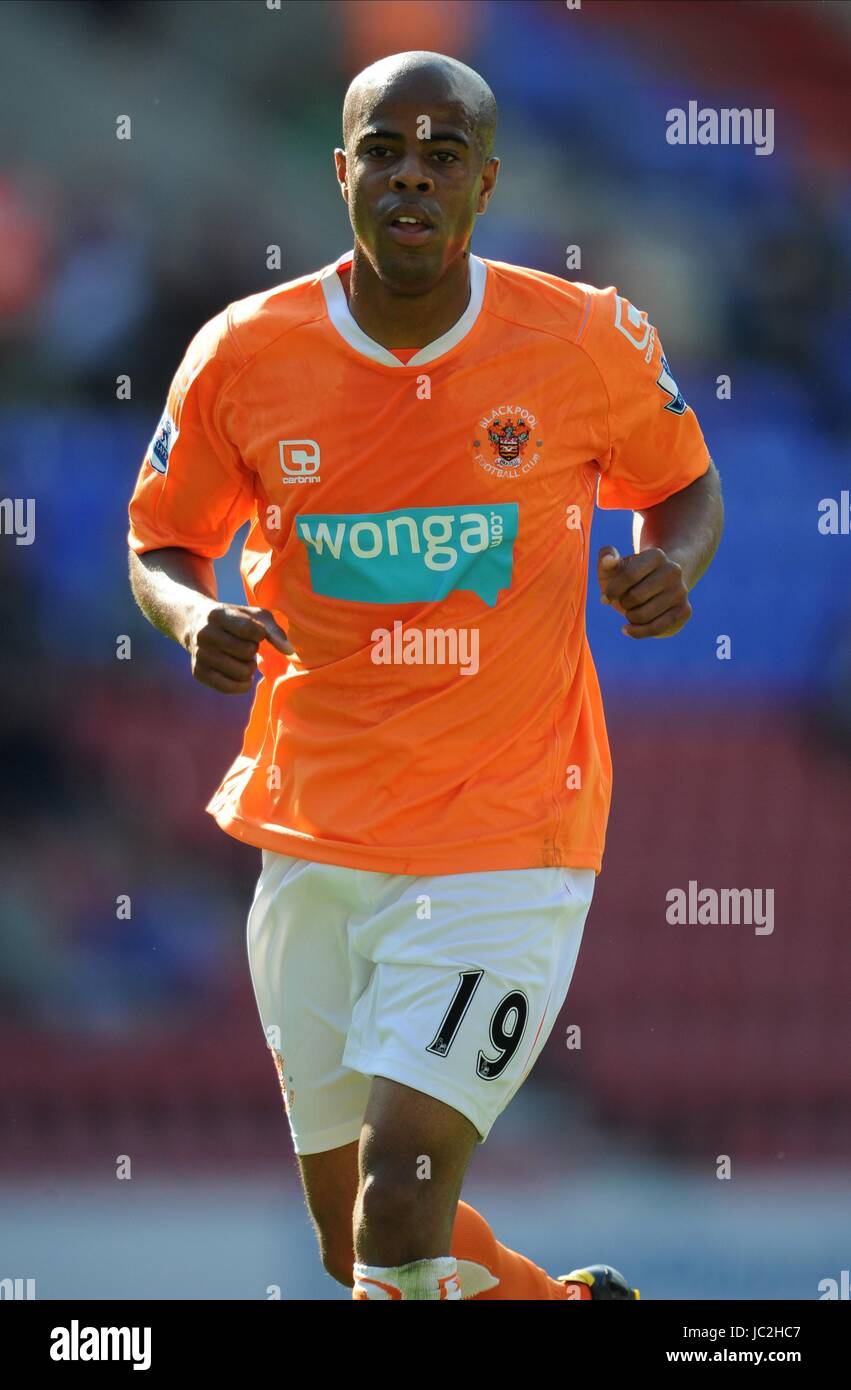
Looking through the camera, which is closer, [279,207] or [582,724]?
[582,724]

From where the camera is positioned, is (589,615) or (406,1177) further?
(589,615)

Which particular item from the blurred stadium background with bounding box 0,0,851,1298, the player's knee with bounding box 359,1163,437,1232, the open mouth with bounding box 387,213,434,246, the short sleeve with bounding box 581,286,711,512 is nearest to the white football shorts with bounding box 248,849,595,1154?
the player's knee with bounding box 359,1163,437,1232

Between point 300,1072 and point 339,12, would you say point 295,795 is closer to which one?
point 300,1072

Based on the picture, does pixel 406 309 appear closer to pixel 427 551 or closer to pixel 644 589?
pixel 427 551

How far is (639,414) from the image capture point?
11.3 feet

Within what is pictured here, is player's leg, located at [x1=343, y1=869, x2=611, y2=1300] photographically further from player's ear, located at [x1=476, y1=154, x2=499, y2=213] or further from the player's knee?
player's ear, located at [x1=476, y1=154, x2=499, y2=213]

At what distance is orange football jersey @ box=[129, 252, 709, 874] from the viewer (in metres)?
3.30

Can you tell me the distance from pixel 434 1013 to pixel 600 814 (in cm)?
49

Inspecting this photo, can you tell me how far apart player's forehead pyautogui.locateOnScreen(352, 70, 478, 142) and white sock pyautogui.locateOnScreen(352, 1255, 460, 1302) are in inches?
66.6

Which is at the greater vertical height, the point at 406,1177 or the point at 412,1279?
the point at 406,1177

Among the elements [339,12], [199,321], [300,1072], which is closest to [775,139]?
[339,12]

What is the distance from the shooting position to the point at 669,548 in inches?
136

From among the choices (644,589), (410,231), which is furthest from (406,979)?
(410,231)

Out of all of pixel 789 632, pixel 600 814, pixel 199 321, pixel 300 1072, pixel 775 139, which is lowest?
pixel 300 1072
